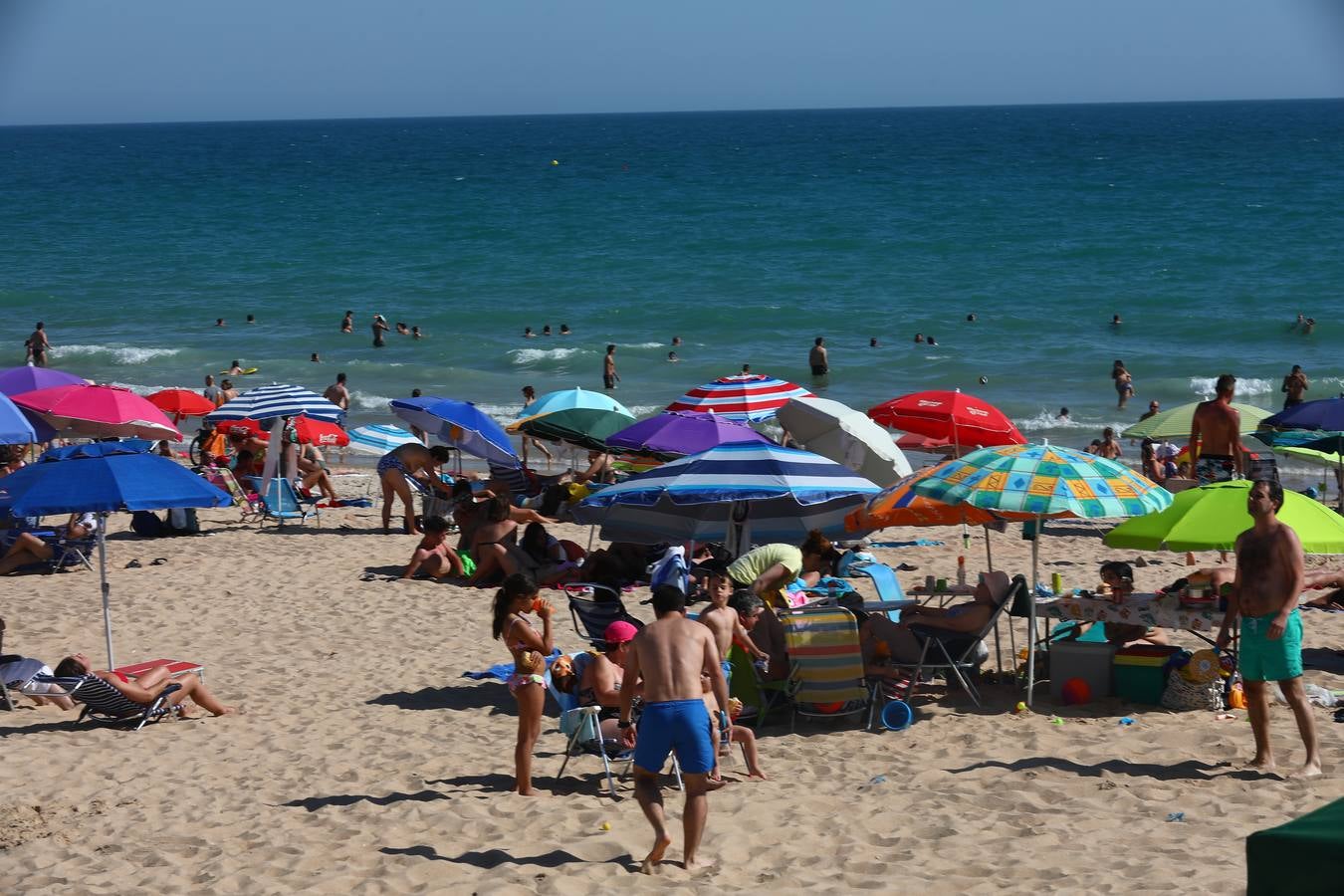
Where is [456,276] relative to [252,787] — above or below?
above

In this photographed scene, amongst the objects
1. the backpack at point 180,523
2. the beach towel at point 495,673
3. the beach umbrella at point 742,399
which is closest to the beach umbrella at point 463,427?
the beach umbrella at point 742,399

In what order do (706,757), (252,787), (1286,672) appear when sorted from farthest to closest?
(252,787), (1286,672), (706,757)

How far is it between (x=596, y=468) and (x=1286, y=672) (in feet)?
29.2

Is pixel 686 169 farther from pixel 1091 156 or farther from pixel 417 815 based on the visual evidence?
pixel 417 815

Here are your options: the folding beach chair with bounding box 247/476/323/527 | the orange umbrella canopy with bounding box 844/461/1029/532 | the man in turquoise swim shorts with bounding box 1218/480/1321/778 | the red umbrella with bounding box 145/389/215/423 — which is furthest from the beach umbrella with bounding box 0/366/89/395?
the man in turquoise swim shorts with bounding box 1218/480/1321/778

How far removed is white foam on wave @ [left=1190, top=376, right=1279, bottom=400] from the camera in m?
25.8

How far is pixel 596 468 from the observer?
569 inches

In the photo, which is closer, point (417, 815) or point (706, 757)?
point (706, 757)

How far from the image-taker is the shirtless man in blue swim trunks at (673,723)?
5.43m

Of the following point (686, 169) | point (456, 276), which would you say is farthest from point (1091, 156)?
point (456, 276)

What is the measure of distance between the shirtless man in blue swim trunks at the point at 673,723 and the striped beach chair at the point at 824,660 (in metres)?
1.91

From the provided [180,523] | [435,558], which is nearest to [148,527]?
[180,523]

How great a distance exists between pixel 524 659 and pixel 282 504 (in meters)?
8.22

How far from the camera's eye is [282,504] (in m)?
14.0
